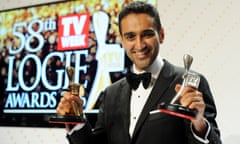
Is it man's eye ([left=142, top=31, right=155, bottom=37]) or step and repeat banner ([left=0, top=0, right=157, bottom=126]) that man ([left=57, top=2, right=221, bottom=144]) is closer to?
man's eye ([left=142, top=31, right=155, bottom=37])

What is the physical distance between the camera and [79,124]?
46.1 inches

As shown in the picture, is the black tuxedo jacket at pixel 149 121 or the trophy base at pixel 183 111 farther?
the black tuxedo jacket at pixel 149 121

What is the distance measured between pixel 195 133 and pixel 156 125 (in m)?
0.16

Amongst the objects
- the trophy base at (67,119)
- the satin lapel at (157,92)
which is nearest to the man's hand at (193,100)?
the satin lapel at (157,92)

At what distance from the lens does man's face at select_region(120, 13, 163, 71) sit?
1.11 metres

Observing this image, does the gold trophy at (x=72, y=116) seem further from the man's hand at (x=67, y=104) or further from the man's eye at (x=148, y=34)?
the man's eye at (x=148, y=34)

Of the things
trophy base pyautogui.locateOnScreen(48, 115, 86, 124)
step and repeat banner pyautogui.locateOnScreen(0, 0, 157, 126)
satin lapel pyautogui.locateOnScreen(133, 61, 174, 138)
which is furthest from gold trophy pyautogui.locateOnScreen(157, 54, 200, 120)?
step and repeat banner pyautogui.locateOnScreen(0, 0, 157, 126)

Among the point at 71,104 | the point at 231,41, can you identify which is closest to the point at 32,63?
the point at 231,41

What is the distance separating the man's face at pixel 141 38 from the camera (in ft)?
3.64

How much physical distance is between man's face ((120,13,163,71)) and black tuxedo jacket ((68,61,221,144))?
94mm

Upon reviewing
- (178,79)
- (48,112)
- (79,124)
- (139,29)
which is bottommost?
(48,112)

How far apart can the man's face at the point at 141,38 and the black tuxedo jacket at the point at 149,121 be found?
0.31ft

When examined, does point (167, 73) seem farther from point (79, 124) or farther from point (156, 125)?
point (79, 124)

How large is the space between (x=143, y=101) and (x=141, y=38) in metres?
0.21
